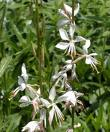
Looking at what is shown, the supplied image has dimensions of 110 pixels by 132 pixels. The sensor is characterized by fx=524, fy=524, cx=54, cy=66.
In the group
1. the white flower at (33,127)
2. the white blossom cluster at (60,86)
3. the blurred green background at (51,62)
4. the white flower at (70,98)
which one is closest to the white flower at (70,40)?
the white blossom cluster at (60,86)

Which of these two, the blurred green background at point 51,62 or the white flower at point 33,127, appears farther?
the blurred green background at point 51,62

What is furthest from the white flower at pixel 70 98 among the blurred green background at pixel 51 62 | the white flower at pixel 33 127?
the blurred green background at pixel 51 62

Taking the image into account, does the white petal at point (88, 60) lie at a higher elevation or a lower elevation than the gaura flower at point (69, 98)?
higher

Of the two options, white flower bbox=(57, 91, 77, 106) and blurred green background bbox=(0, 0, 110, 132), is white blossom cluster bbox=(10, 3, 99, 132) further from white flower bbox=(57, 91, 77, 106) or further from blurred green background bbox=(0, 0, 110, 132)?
blurred green background bbox=(0, 0, 110, 132)

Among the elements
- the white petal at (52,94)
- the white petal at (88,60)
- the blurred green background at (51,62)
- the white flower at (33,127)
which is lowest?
the blurred green background at (51,62)

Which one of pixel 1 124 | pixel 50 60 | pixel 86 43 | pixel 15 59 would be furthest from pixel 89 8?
pixel 86 43

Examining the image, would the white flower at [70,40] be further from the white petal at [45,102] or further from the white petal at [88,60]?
the white petal at [45,102]

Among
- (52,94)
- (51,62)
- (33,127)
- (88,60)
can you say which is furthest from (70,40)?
(51,62)

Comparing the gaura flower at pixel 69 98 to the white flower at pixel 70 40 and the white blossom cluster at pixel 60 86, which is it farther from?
the white flower at pixel 70 40

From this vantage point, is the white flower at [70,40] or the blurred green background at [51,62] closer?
the white flower at [70,40]

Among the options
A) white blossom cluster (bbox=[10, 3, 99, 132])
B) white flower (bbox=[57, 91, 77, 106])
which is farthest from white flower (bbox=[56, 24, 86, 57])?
white flower (bbox=[57, 91, 77, 106])

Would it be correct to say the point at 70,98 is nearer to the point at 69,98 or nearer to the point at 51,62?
the point at 69,98
